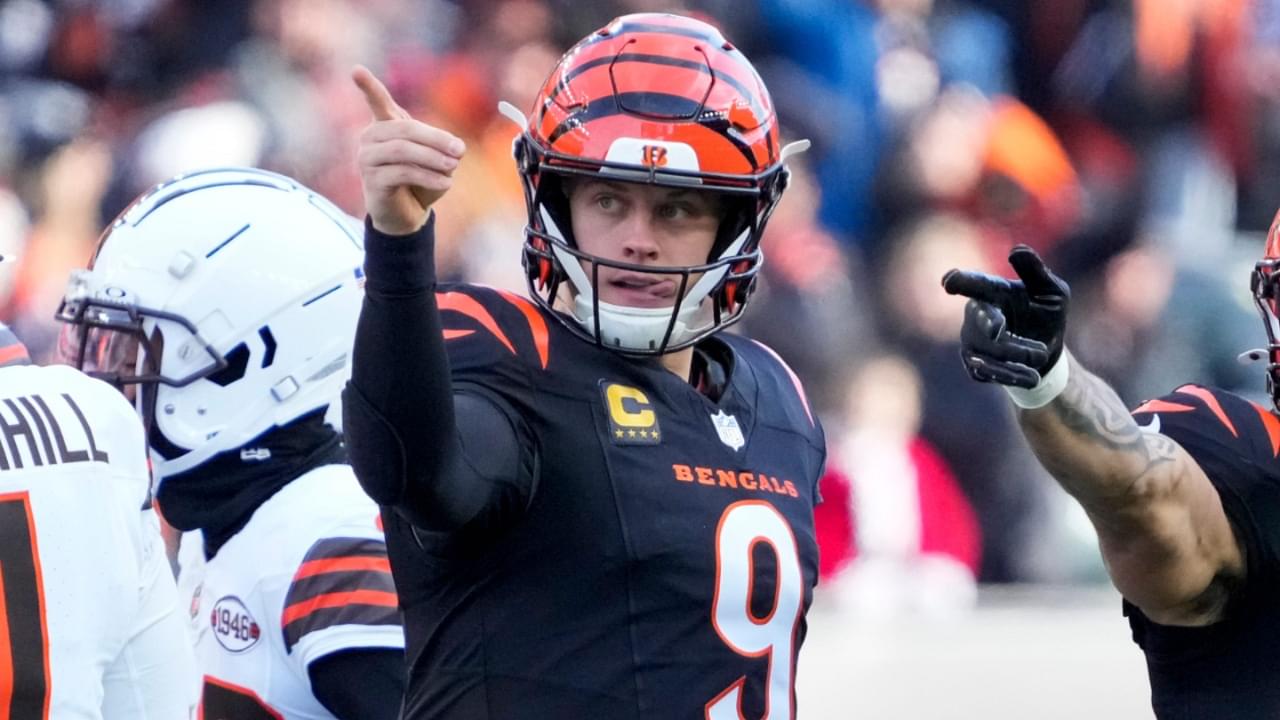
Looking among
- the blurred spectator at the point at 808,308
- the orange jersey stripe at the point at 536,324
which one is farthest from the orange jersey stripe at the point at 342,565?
the blurred spectator at the point at 808,308

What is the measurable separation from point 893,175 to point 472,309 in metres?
5.59

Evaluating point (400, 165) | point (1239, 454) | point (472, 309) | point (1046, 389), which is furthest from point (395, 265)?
point (1239, 454)

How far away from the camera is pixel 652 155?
2.48 metres

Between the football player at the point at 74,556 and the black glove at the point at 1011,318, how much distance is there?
1025 mm

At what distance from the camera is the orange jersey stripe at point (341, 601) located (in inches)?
107

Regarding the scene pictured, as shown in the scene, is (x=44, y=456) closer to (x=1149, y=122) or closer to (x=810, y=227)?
(x=810, y=227)

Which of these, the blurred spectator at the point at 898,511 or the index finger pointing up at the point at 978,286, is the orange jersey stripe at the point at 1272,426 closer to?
the index finger pointing up at the point at 978,286

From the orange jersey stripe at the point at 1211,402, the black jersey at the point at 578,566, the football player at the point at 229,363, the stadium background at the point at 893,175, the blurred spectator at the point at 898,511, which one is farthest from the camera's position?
the stadium background at the point at 893,175

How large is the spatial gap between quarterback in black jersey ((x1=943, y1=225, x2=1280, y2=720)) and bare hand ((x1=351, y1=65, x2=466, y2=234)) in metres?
0.84

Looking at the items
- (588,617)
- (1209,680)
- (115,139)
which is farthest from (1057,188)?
(588,617)

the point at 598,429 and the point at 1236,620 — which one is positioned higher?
the point at 598,429

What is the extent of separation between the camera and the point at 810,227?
7688mm

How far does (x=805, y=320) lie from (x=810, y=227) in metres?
0.43

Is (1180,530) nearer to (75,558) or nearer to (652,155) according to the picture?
(652,155)
